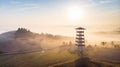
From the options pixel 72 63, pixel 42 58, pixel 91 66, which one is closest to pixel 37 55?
pixel 42 58

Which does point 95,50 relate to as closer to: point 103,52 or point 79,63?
point 103,52

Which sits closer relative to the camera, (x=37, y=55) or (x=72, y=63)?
(x=72, y=63)

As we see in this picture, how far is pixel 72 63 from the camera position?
108 m

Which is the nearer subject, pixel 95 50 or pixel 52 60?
pixel 52 60

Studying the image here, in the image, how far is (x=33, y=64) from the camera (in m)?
124

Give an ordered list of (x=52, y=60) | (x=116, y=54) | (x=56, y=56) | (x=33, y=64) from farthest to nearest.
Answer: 1. (x=116, y=54)
2. (x=56, y=56)
3. (x=52, y=60)
4. (x=33, y=64)

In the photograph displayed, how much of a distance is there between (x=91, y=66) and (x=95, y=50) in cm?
7062

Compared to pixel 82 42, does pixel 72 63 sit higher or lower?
lower

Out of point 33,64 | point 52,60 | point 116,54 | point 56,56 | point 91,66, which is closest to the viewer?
point 91,66

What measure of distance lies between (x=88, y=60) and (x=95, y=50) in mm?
66500

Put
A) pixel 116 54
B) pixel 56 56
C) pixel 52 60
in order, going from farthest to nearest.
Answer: pixel 116 54
pixel 56 56
pixel 52 60

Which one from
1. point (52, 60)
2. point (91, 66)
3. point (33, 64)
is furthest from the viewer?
point (52, 60)

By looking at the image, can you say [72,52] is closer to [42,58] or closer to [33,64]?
[42,58]

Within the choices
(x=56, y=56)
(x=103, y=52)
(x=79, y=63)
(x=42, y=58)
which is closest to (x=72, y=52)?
(x=56, y=56)
